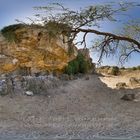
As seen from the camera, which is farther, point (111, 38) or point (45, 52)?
point (45, 52)

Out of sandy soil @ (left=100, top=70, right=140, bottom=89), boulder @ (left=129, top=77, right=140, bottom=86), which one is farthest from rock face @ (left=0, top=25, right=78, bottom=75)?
boulder @ (left=129, top=77, right=140, bottom=86)

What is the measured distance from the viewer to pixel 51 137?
1255 centimetres

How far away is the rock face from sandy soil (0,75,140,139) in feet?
4.67

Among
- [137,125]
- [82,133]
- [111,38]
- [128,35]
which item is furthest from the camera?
[128,35]

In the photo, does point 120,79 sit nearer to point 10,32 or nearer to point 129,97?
point 129,97

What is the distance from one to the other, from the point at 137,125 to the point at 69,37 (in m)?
5.79

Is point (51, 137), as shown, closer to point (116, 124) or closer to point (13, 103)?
point (116, 124)

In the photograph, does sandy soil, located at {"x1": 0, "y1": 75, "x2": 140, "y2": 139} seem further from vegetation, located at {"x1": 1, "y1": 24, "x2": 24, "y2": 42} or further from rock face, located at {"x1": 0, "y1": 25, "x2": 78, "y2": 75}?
vegetation, located at {"x1": 1, "y1": 24, "x2": 24, "y2": 42}

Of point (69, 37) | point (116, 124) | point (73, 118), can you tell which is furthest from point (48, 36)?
point (116, 124)

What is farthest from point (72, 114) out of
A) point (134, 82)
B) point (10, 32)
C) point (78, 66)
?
point (78, 66)

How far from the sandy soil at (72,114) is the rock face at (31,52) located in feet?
4.67

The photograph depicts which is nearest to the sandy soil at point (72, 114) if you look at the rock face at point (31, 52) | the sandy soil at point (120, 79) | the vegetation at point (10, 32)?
the sandy soil at point (120, 79)

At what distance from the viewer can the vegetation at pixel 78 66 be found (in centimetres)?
2405

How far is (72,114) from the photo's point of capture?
17062 mm
